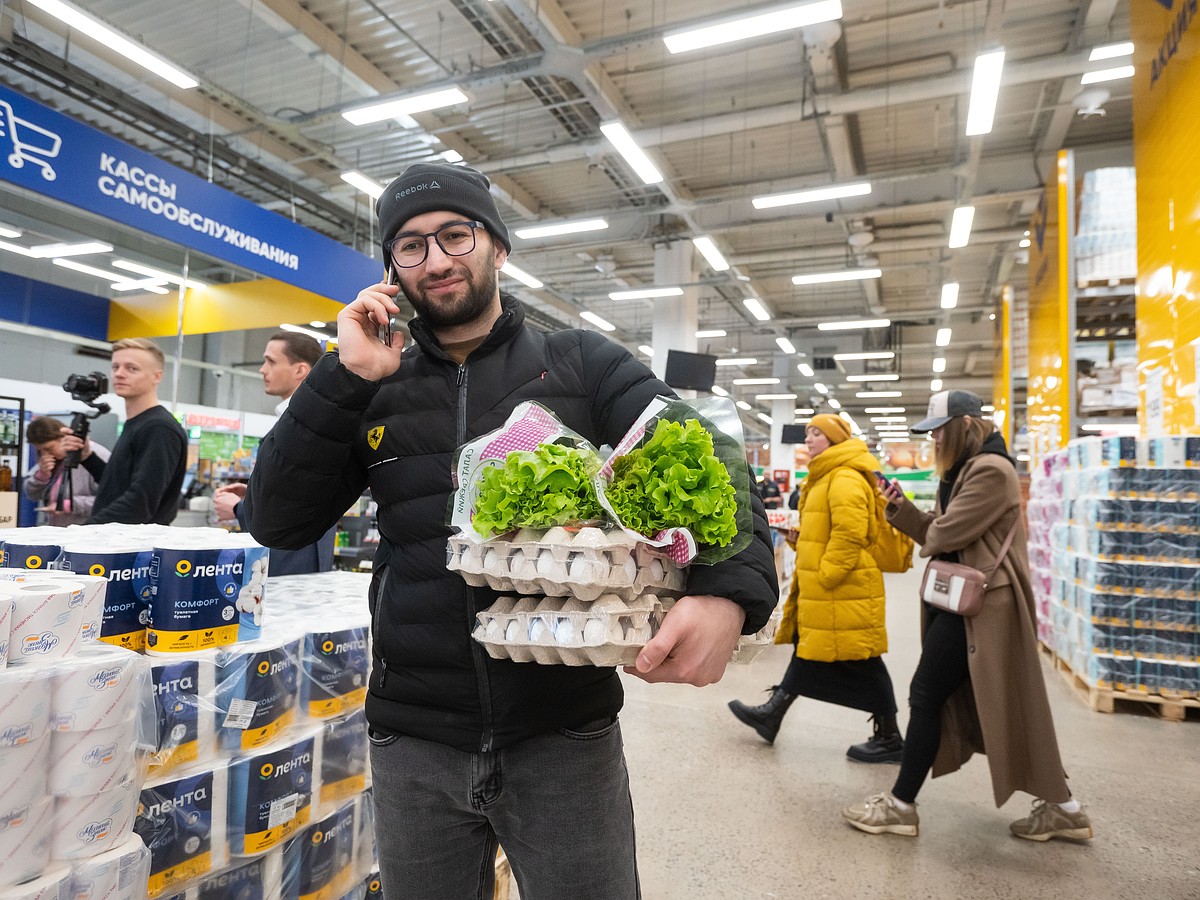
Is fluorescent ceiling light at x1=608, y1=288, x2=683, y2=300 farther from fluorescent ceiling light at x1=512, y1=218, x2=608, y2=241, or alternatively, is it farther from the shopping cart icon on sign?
the shopping cart icon on sign

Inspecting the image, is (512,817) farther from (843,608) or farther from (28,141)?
(28,141)

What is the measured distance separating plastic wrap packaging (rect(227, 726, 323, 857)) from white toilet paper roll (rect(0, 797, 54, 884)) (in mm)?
351

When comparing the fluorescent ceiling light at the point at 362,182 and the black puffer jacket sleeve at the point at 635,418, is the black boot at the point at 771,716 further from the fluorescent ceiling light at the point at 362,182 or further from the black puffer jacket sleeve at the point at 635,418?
the fluorescent ceiling light at the point at 362,182

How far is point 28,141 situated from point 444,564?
15.3ft

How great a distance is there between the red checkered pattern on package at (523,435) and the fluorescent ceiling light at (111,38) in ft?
17.8

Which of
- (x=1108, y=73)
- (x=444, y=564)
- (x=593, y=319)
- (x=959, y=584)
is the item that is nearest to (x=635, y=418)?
(x=444, y=564)

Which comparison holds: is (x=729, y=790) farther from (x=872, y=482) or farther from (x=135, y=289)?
(x=135, y=289)

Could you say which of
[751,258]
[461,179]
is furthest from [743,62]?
[461,179]

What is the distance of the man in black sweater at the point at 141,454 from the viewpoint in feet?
9.35

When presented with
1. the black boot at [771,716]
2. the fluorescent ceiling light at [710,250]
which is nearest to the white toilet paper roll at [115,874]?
the black boot at [771,716]

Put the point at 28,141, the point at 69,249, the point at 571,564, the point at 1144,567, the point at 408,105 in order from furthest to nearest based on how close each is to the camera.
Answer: the point at 69,249 < the point at 408,105 < the point at 1144,567 < the point at 28,141 < the point at 571,564

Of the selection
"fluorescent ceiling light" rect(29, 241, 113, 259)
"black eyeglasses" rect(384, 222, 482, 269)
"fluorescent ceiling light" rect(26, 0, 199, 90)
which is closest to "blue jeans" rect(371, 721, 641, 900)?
"black eyeglasses" rect(384, 222, 482, 269)

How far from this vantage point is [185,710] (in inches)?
52.5

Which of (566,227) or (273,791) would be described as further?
(566,227)
